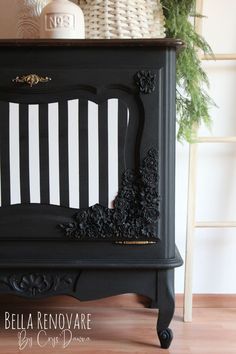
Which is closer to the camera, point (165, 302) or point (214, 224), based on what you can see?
point (165, 302)

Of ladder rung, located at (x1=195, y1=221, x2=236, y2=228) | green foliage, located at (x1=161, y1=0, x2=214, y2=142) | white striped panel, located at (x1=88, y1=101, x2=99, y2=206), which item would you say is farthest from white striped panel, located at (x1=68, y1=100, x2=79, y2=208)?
ladder rung, located at (x1=195, y1=221, x2=236, y2=228)

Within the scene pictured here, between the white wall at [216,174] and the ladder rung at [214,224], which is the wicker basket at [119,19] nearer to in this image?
the white wall at [216,174]

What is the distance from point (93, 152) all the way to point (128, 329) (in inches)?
26.0

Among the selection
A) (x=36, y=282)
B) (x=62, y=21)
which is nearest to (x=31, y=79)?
(x=62, y=21)

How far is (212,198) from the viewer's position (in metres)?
1.90

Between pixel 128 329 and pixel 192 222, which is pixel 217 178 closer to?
pixel 192 222

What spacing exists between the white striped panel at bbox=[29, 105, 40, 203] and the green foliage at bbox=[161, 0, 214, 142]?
54 centimetres

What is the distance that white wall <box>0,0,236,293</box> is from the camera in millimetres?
1838

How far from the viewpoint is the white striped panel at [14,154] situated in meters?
1.41

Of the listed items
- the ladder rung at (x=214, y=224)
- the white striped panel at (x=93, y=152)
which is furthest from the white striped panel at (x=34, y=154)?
the ladder rung at (x=214, y=224)

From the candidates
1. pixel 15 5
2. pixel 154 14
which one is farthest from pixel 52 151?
pixel 15 5

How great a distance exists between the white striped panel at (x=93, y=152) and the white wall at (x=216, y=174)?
56cm

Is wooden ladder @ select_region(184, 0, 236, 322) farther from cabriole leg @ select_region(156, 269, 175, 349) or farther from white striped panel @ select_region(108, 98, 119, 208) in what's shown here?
white striped panel @ select_region(108, 98, 119, 208)

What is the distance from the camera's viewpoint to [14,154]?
4.66 ft
